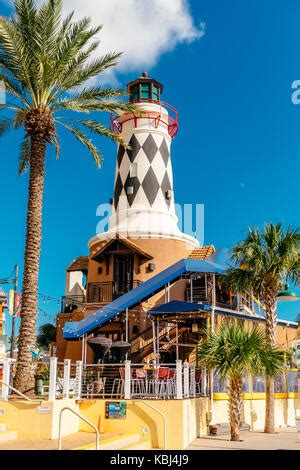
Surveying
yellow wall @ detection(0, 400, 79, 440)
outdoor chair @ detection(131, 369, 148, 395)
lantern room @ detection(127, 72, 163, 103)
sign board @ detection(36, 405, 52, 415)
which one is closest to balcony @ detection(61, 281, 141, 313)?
outdoor chair @ detection(131, 369, 148, 395)

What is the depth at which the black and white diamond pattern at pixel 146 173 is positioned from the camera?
28703 mm

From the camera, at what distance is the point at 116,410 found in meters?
15.3

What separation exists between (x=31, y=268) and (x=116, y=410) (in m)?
4.55

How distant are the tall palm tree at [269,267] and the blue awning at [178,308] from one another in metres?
1.31

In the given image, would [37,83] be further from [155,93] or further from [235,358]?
[155,93]

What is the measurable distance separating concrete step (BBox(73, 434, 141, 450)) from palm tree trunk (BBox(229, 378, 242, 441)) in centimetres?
313

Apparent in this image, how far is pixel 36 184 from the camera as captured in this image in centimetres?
1661

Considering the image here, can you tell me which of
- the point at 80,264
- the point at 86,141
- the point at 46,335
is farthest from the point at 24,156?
the point at 46,335

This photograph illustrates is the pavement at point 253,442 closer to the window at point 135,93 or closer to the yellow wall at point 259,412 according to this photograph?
the yellow wall at point 259,412

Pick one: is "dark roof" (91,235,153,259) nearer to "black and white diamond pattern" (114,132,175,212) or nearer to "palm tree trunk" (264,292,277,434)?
"black and white diamond pattern" (114,132,175,212)

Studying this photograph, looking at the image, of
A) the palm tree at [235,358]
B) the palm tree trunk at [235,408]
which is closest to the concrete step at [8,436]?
the palm tree at [235,358]

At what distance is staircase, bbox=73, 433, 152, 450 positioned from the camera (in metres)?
11.9
